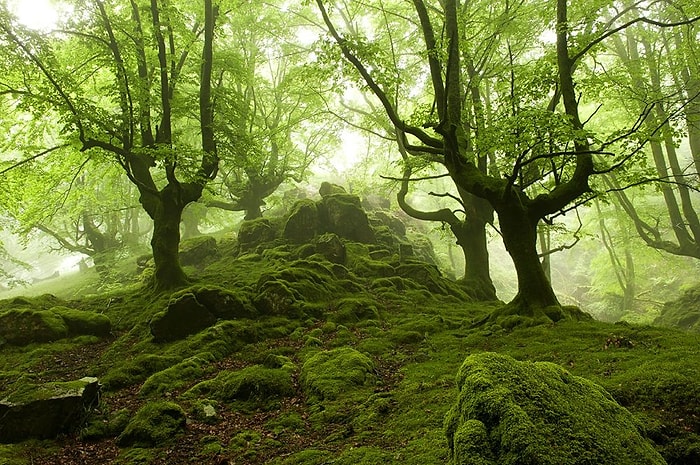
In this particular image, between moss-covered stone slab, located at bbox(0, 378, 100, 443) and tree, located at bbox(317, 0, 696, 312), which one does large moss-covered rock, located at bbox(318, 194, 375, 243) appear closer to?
tree, located at bbox(317, 0, 696, 312)

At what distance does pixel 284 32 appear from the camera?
2009 cm

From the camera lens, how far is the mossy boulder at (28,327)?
10703 millimetres

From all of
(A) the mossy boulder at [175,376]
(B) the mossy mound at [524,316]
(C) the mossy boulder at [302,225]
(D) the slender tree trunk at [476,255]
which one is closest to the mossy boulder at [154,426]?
(A) the mossy boulder at [175,376]

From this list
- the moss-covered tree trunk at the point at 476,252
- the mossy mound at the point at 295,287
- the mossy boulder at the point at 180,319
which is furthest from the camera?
the moss-covered tree trunk at the point at 476,252

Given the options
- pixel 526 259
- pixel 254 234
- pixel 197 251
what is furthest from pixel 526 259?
pixel 197 251

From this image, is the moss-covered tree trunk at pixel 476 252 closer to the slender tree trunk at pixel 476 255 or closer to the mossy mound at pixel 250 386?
the slender tree trunk at pixel 476 255

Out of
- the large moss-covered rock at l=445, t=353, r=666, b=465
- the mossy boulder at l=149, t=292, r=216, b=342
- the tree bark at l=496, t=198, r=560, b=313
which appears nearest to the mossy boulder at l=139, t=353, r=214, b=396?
the mossy boulder at l=149, t=292, r=216, b=342

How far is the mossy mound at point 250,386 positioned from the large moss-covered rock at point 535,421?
4.84 m

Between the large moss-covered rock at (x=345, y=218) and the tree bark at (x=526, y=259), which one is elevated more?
the large moss-covered rock at (x=345, y=218)

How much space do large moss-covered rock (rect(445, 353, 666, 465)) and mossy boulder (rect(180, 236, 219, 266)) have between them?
1927 cm

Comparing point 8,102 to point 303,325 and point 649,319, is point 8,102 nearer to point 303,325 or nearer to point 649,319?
point 303,325

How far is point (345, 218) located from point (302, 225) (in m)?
2.31

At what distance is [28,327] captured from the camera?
10938 mm

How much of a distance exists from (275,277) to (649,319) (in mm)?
21598
